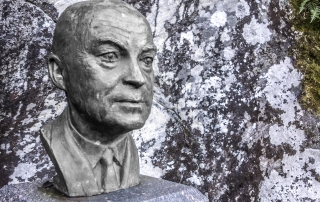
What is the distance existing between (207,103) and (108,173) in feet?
4.66

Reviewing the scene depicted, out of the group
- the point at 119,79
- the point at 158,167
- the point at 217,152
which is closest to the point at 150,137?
the point at 158,167

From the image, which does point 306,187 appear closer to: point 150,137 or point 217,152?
point 217,152

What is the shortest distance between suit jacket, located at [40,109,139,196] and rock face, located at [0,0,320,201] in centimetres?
112

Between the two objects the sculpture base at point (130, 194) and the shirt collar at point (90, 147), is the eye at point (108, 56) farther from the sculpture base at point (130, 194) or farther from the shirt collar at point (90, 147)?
the sculpture base at point (130, 194)

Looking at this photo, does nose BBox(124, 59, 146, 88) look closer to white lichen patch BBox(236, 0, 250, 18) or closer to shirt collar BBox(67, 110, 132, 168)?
shirt collar BBox(67, 110, 132, 168)

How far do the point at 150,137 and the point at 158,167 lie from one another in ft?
0.75

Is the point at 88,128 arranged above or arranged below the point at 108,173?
above

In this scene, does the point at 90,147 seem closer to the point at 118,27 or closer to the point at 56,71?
the point at 56,71

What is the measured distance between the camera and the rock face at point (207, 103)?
3.34 metres

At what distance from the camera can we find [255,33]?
142 inches

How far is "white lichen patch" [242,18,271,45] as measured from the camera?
11.8 feet

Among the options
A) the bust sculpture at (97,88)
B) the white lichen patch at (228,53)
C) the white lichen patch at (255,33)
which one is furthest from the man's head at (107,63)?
the white lichen patch at (255,33)

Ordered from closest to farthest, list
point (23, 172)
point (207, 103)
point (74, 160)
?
point (74, 160) → point (23, 172) → point (207, 103)

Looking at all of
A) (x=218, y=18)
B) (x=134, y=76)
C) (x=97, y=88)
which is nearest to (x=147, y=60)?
(x=134, y=76)
